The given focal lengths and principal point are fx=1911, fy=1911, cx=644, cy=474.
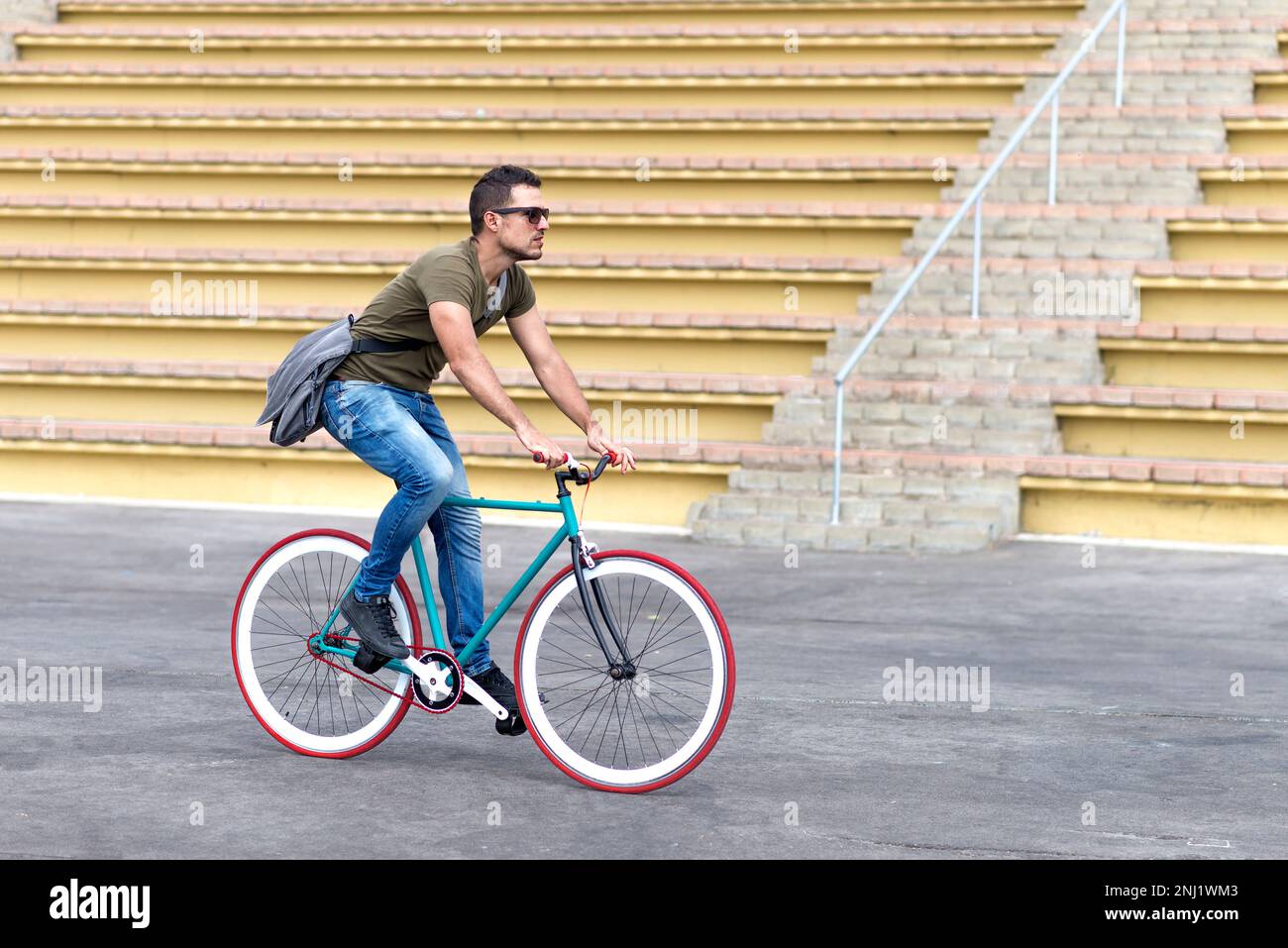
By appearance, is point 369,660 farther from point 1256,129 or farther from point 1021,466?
point 1256,129

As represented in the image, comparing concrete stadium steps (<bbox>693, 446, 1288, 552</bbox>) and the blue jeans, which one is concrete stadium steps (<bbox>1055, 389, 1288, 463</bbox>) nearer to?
concrete stadium steps (<bbox>693, 446, 1288, 552</bbox>)

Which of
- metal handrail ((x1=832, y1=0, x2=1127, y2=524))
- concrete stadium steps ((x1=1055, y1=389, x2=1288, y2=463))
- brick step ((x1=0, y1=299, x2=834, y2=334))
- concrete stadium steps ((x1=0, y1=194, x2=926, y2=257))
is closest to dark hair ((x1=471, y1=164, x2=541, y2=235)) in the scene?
metal handrail ((x1=832, y1=0, x2=1127, y2=524))

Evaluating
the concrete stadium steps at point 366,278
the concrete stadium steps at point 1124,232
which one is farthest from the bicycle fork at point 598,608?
the concrete stadium steps at point 1124,232

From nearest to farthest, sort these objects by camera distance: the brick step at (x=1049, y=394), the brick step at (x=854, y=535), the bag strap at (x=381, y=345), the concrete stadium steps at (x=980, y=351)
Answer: the bag strap at (x=381, y=345), the brick step at (x=854, y=535), the brick step at (x=1049, y=394), the concrete stadium steps at (x=980, y=351)

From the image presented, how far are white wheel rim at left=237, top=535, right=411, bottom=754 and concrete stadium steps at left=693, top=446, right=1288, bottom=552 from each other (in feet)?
18.4

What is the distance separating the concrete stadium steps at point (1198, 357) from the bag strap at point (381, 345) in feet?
25.9

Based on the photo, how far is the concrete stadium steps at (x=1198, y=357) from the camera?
12.7 m

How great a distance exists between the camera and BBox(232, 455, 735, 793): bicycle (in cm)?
571

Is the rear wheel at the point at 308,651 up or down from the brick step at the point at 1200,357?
down

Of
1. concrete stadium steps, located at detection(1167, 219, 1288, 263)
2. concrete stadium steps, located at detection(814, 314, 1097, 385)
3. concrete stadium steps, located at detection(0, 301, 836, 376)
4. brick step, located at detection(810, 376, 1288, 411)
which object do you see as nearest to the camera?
brick step, located at detection(810, 376, 1288, 411)

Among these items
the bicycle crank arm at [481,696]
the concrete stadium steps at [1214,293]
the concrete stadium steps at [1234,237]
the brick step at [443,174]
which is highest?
the brick step at [443,174]

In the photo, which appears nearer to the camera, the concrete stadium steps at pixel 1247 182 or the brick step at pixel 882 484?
the brick step at pixel 882 484

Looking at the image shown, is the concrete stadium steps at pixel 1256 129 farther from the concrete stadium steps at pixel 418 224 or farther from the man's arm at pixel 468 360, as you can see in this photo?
the man's arm at pixel 468 360

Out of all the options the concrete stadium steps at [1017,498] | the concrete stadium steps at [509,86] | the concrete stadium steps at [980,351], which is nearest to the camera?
the concrete stadium steps at [1017,498]
